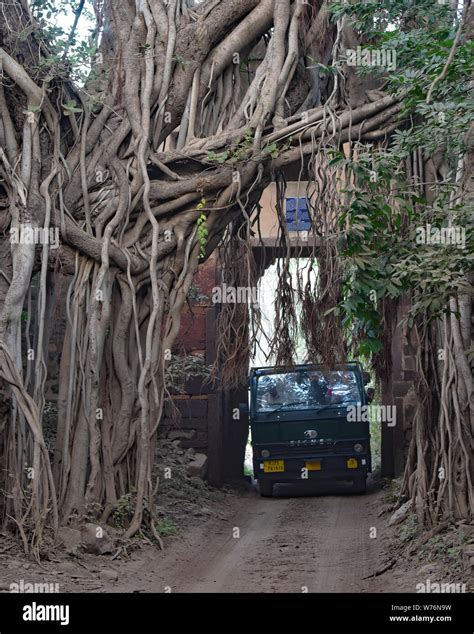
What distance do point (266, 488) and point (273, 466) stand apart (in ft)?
1.33

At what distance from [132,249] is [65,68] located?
5.20ft

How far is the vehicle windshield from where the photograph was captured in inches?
483

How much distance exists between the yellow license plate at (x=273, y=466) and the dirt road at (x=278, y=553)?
1.72ft

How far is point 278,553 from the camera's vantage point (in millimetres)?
8312

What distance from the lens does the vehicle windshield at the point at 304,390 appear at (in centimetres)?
1227

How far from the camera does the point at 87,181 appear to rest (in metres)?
8.20

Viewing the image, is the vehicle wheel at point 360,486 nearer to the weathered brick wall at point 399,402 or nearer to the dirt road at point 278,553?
the dirt road at point 278,553

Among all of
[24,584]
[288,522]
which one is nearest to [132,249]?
Result: [24,584]

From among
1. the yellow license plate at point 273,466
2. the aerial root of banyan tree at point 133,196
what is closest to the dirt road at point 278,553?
the yellow license plate at point 273,466

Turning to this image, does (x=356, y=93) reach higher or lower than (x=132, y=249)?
higher

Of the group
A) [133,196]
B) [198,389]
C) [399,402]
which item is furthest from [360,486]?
[133,196]

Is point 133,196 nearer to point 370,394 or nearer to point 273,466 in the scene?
point 273,466

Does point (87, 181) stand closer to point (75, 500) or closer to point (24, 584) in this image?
point (75, 500)

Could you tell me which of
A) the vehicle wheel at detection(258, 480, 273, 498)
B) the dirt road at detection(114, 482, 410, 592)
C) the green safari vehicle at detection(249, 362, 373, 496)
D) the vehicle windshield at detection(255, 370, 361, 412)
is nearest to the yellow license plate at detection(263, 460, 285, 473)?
the green safari vehicle at detection(249, 362, 373, 496)
